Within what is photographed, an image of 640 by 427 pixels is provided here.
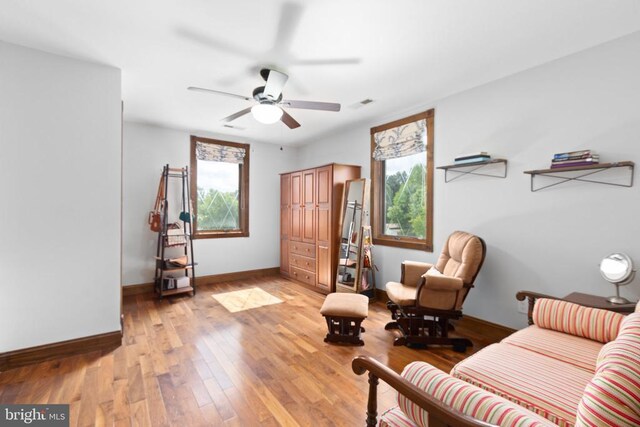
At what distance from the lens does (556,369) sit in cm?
154

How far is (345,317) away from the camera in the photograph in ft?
9.13

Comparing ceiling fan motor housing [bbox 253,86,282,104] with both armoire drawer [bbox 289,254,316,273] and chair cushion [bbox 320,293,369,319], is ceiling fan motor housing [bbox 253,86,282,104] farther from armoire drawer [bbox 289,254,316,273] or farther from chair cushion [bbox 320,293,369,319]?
armoire drawer [bbox 289,254,316,273]

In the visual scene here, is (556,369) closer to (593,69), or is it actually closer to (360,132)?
(593,69)

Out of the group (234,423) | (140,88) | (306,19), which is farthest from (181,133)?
(234,423)

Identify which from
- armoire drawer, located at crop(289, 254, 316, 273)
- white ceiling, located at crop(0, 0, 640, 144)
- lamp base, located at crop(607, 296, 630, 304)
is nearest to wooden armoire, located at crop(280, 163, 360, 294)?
armoire drawer, located at crop(289, 254, 316, 273)

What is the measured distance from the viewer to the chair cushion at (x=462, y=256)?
8.84ft

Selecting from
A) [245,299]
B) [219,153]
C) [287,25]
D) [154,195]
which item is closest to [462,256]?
[287,25]

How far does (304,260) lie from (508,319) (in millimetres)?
2942

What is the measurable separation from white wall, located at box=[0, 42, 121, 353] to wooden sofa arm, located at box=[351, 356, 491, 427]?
2.63 meters

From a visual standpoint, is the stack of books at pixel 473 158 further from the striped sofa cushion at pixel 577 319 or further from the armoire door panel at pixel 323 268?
the armoire door panel at pixel 323 268

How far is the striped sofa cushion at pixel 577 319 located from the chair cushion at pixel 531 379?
451mm

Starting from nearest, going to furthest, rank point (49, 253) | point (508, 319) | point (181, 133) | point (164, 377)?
1. point (164, 377)
2. point (49, 253)
3. point (508, 319)
4. point (181, 133)

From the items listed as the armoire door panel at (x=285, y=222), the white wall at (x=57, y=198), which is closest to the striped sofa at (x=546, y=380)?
the white wall at (x=57, y=198)

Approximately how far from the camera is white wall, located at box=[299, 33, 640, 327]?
7.29 feet
